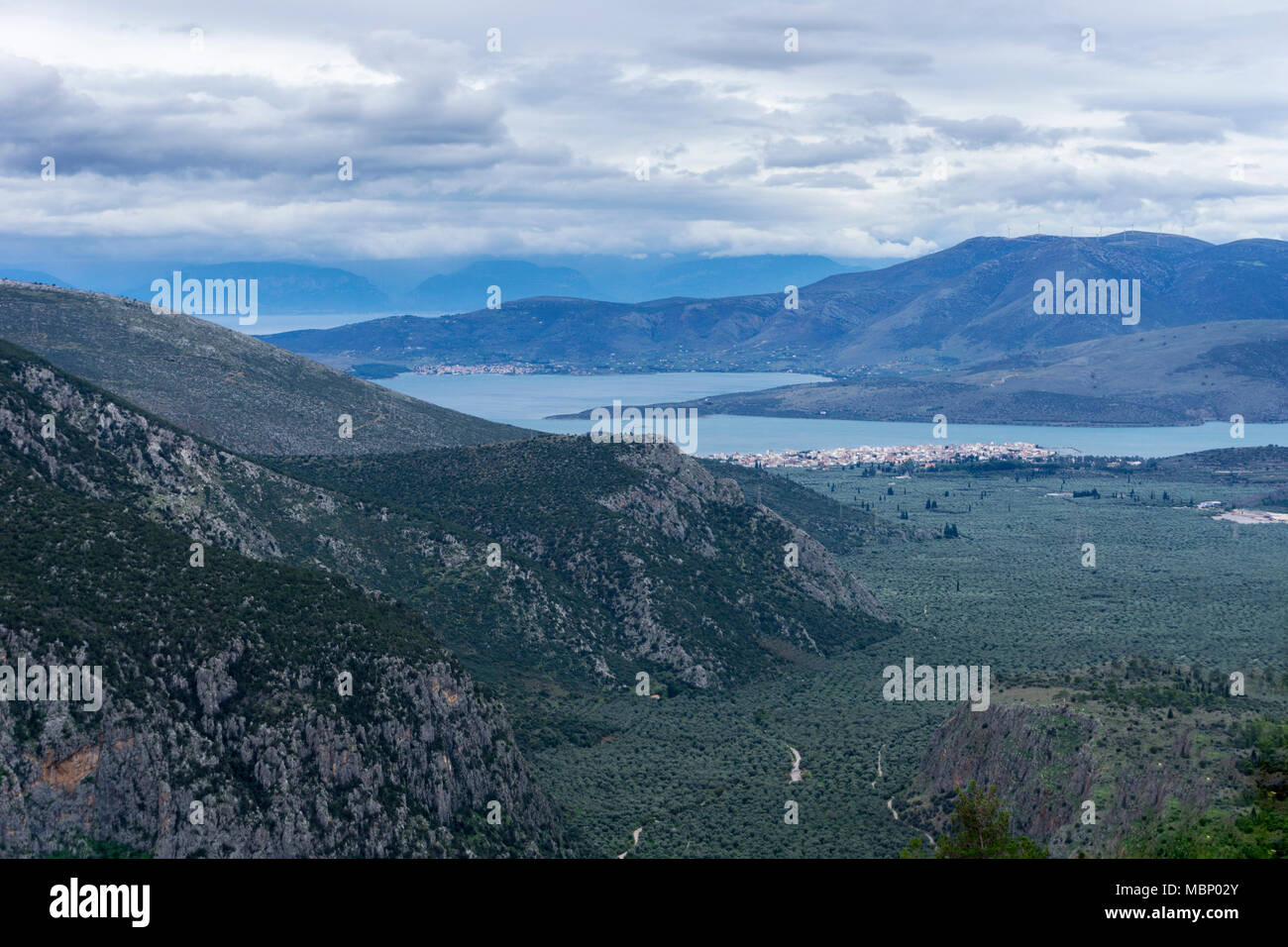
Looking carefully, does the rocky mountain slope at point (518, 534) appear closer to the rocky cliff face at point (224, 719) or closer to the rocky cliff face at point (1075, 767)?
the rocky cliff face at point (224, 719)

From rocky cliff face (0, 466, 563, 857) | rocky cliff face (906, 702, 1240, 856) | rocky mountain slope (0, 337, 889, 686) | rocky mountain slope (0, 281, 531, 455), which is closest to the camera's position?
rocky cliff face (0, 466, 563, 857)

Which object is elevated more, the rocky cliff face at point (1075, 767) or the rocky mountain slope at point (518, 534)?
the rocky mountain slope at point (518, 534)

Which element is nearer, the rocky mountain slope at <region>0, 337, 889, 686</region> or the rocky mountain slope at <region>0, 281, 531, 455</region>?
the rocky mountain slope at <region>0, 337, 889, 686</region>

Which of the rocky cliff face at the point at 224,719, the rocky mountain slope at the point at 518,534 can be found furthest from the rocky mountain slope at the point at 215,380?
the rocky cliff face at the point at 224,719

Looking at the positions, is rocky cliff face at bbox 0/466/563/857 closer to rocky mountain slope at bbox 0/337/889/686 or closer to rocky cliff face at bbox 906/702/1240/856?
rocky mountain slope at bbox 0/337/889/686

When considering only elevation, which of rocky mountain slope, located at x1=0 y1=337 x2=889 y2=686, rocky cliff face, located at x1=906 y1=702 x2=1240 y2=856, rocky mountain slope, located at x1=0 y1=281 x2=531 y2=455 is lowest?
rocky cliff face, located at x1=906 y1=702 x2=1240 y2=856

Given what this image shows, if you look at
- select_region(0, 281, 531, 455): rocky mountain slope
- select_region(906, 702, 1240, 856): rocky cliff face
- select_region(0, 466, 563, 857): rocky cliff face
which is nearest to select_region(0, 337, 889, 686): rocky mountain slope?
select_region(0, 466, 563, 857): rocky cliff face

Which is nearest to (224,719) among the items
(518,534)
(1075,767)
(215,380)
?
(1075,767)

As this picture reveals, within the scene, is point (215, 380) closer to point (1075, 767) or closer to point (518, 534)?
point (518, 534)

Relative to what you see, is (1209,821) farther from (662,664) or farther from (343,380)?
(343,380)
